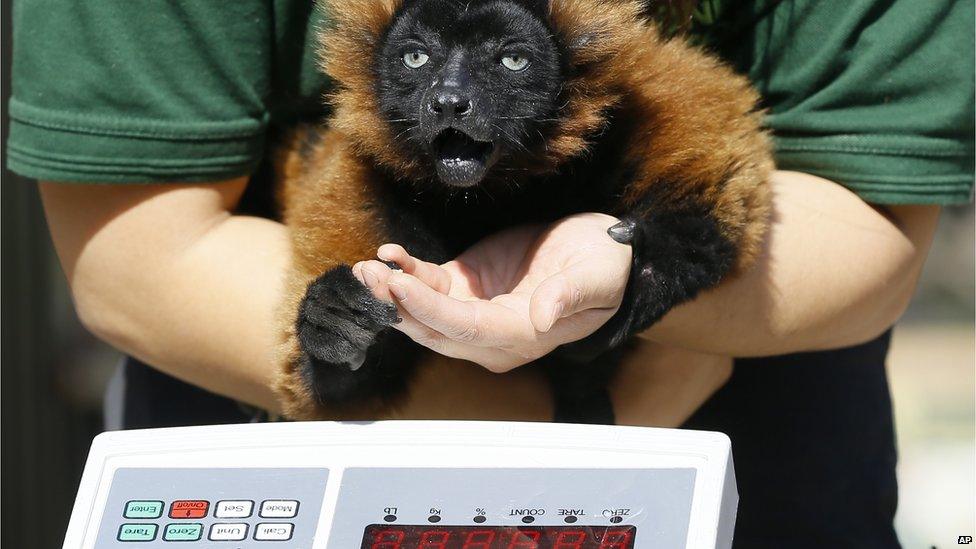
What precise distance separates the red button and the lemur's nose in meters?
0.51

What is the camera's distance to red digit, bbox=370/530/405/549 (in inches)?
42.0

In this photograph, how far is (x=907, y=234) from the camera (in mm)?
1669

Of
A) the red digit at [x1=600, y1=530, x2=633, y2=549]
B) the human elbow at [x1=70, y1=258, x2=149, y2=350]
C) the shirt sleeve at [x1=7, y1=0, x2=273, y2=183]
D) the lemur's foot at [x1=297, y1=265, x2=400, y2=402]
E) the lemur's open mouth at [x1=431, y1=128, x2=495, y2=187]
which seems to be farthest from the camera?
the human elbow at [x1=70, y1=258, x2=149, y2=350]

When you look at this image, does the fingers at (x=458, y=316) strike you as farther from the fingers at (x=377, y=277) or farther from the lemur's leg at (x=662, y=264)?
the lemur's leg at (x=662, y=264)

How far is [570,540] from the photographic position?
103 centimetres

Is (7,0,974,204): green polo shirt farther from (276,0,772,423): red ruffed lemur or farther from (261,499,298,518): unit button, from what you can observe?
(261,499,298,518): unit button

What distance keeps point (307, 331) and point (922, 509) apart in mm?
2392

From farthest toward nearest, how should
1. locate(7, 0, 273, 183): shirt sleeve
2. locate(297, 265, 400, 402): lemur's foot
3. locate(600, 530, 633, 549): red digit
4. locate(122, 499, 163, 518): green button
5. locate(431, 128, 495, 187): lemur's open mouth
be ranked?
locate(7, 0, 273, 183): shirt sleeve → locate(431, 128, 495, 187): lemur's open mouth → locate(297, 265, 400, 402): lemur's foot → locate(122, 499, 163, 518): green button → locate(600, 530, 633, 549): red digit

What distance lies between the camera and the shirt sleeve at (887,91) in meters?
1.54

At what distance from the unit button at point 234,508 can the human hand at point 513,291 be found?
25 cm

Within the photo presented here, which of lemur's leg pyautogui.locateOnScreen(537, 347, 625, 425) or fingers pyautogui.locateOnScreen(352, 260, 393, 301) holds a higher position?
fingers pyautogui.locateOnScreen(352, 260, 393, 301)

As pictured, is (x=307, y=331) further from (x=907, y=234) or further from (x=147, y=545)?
(x=907, y=234)

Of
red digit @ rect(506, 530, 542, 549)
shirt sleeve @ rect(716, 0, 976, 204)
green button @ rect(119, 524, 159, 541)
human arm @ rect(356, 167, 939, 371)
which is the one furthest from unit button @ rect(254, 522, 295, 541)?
shirt sleeve @ rect(716, 0, 976, 204)

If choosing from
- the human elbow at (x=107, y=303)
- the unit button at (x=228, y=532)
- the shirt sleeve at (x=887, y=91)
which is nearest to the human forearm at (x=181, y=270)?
the human elbow at (x=107, y=303)
